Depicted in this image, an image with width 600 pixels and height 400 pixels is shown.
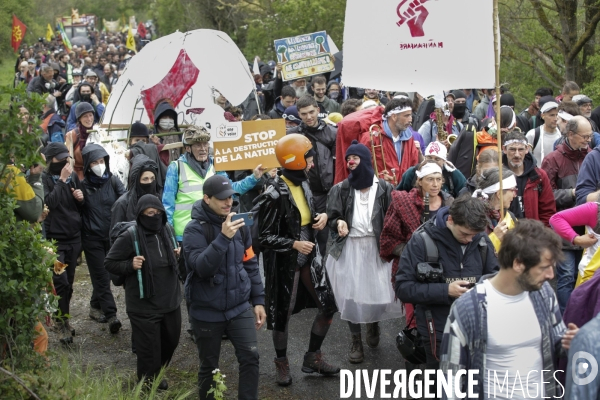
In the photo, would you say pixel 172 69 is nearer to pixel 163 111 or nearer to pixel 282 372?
pixel 163 111

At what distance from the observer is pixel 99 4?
3669 inches

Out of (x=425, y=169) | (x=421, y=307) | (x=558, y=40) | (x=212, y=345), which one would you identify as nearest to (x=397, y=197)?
(x=425, y=169)

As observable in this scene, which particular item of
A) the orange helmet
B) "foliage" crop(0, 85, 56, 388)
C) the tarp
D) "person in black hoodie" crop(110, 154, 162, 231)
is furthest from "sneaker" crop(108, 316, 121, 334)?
"foliage" crop(0, 85, 56, 388)

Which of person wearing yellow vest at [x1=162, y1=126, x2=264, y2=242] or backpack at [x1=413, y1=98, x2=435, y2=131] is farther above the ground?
backpack at [x1=413, y1=98, x2=435, y2=131]

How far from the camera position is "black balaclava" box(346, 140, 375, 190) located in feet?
23.0

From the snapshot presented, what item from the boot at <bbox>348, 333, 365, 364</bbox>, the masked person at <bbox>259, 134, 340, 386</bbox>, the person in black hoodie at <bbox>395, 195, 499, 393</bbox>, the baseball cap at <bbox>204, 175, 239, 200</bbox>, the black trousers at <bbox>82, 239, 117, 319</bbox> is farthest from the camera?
the black trousers at <bbox>82, 239, 117, 319</bbox>

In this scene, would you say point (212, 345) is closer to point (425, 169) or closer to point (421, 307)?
point (421, 307)

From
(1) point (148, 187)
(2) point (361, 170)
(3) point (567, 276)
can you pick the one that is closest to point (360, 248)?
(2) point (361, 170)

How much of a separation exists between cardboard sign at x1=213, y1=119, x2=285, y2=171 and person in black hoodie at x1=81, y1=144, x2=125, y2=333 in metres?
1.26

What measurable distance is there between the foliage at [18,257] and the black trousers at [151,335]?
1.13 meters

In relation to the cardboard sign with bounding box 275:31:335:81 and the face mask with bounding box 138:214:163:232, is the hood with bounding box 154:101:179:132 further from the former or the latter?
the cardboard sign with bounding box 275:31:335:81

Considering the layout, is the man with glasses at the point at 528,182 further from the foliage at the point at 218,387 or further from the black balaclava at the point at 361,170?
the foliage at the point at 218,387

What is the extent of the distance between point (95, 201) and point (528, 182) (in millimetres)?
4238

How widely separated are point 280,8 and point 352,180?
18.3m
